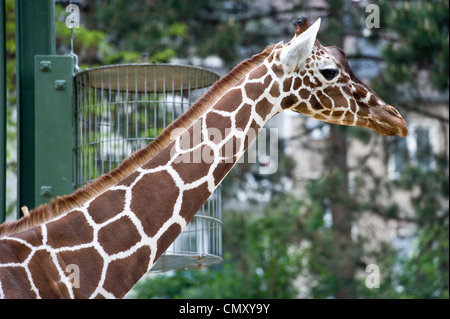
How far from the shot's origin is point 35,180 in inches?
225

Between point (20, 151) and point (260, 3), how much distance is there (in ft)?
45.6

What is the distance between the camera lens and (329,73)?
5.03 metres

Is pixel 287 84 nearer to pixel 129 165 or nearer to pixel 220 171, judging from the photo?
pixel 220 171

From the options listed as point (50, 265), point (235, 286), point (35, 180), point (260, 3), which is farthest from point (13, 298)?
point (260, 3)

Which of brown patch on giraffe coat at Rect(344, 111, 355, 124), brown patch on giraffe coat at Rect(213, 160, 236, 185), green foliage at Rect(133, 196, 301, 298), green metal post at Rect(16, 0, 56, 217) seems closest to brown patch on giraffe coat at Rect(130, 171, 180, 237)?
brown patch on giraffe coat at Rect(213, 160, 236, 185)

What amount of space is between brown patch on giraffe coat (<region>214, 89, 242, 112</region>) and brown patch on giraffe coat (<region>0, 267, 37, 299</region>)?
1.59 meters

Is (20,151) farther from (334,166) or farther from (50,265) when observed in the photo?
(334,166)

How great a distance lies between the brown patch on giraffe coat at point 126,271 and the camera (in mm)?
4293

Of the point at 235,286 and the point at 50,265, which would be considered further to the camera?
the point at 235,286

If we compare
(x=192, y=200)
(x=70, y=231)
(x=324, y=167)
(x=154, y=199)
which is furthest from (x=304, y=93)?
(x=324, y=167)

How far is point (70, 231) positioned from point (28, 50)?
233 cm

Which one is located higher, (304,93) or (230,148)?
(304,93)

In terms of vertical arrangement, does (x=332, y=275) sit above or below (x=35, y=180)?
below

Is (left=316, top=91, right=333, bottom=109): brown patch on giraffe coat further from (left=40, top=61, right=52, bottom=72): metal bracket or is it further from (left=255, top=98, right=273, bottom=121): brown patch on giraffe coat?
(left=40, top=61, right=52, bottom=72): metal bracket
